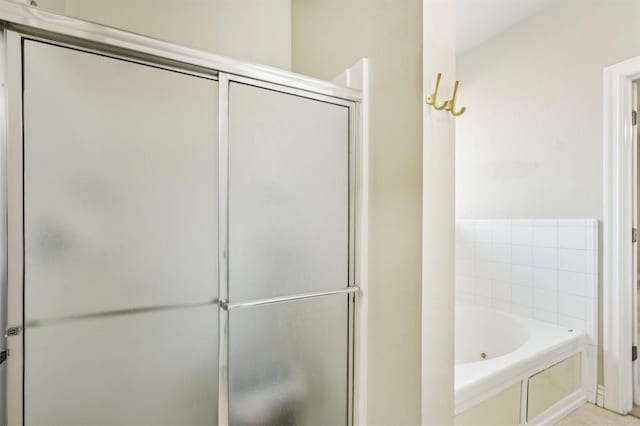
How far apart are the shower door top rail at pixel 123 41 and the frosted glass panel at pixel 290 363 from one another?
2.77ft

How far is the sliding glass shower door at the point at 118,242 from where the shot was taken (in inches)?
→ 33.5

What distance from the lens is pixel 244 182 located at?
44.3 inches

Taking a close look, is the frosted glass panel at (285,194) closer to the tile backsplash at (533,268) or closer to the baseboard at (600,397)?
the tile backsplash at (533,268)

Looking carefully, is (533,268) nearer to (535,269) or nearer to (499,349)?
(535,269)

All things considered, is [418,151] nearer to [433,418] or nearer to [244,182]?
[244,182]

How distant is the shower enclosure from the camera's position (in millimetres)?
843

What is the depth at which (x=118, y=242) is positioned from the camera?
938 mm

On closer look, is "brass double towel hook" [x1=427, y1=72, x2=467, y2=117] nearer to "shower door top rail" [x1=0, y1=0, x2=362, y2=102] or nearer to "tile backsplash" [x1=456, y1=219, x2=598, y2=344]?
"shower door top rail" [x1=0, y1=0, x2=362, y2=102]

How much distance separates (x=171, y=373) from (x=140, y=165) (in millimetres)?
662

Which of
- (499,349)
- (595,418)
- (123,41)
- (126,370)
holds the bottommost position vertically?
(595,418)

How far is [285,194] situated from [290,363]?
2.13 feet

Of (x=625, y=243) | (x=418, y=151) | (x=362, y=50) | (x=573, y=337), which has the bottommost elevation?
(x=573, y=337)

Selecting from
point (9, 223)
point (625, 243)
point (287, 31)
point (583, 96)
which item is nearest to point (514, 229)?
point (625, 243)

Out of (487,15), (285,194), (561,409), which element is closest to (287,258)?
(285,194)
